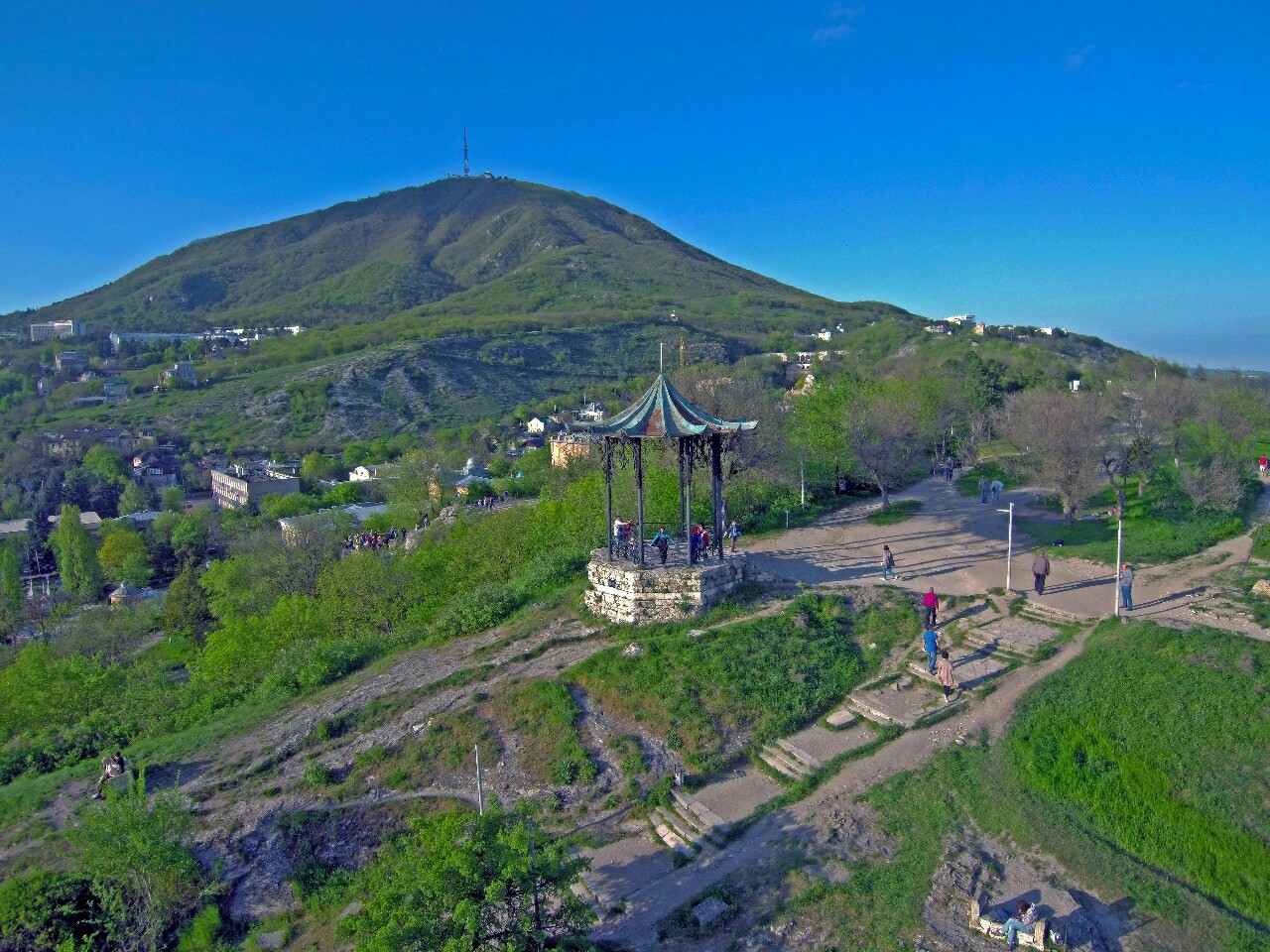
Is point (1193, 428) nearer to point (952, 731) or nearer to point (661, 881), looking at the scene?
point (952, 731)

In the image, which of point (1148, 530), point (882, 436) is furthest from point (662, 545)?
point (1148, 530)

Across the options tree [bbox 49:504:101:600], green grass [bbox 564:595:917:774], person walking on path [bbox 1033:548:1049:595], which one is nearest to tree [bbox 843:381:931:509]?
person walking on path [bbox 1033:548:1049:595]

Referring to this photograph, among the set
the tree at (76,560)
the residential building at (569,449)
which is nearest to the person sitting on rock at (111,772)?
the residential building at (569,449)

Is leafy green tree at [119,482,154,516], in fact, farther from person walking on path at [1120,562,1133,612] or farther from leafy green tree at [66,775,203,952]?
person walking on path at [1120,562,1133,612]

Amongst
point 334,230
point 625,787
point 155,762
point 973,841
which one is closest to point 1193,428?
point 973,841

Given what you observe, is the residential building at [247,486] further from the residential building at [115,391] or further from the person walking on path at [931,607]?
the person walking on path at [931,607]

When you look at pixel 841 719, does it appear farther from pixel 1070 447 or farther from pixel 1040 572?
pixel 1070 447
